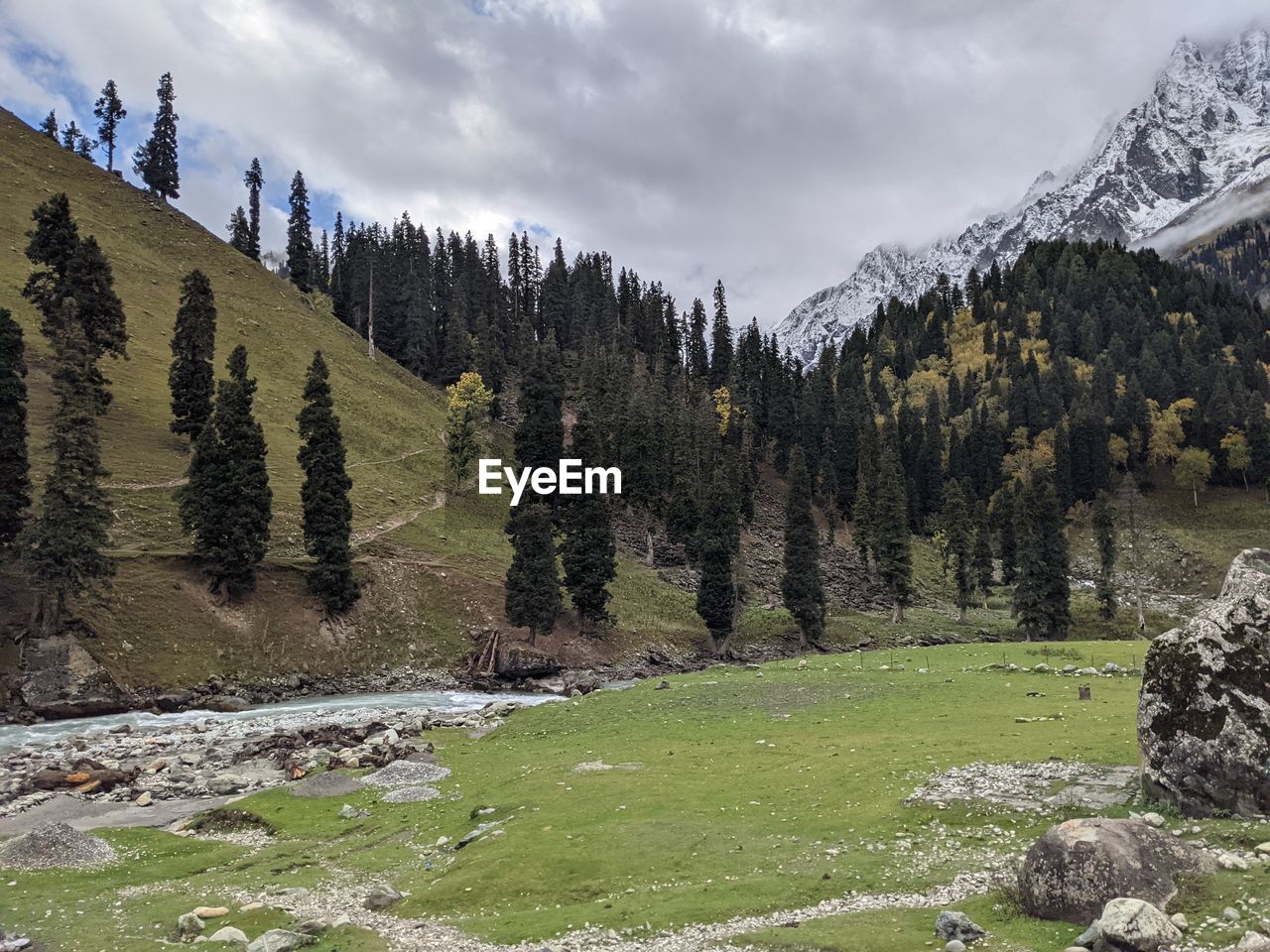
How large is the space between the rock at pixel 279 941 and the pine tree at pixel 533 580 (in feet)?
195

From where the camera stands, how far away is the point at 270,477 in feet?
296

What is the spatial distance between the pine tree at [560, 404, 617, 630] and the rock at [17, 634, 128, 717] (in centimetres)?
3987

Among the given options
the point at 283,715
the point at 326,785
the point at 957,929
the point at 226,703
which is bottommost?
the point at 283,715

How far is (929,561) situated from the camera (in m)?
142

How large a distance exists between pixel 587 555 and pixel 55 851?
61.0 metres

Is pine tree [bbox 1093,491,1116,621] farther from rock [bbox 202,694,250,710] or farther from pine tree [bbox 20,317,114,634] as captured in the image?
pine tree [bbox 20,317,114,634]

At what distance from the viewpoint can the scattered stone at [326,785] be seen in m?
31.2

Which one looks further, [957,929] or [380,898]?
[380,898]

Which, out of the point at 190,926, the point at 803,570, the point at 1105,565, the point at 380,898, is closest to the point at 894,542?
the point at 803,570

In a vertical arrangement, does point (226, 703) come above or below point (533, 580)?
below

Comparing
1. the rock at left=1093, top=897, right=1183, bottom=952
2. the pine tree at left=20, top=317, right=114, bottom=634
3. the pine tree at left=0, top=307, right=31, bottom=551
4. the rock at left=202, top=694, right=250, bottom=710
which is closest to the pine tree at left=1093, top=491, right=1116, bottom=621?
the rock at left=202, top=694, right=250, bottom=710

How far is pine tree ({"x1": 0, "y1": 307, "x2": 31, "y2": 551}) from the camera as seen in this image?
5538 centimetres

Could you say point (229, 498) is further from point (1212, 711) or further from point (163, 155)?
point (163, 155)

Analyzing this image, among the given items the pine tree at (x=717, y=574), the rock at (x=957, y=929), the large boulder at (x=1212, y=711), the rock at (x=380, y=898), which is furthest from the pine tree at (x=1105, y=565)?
the rock at (x=380, y=898)
